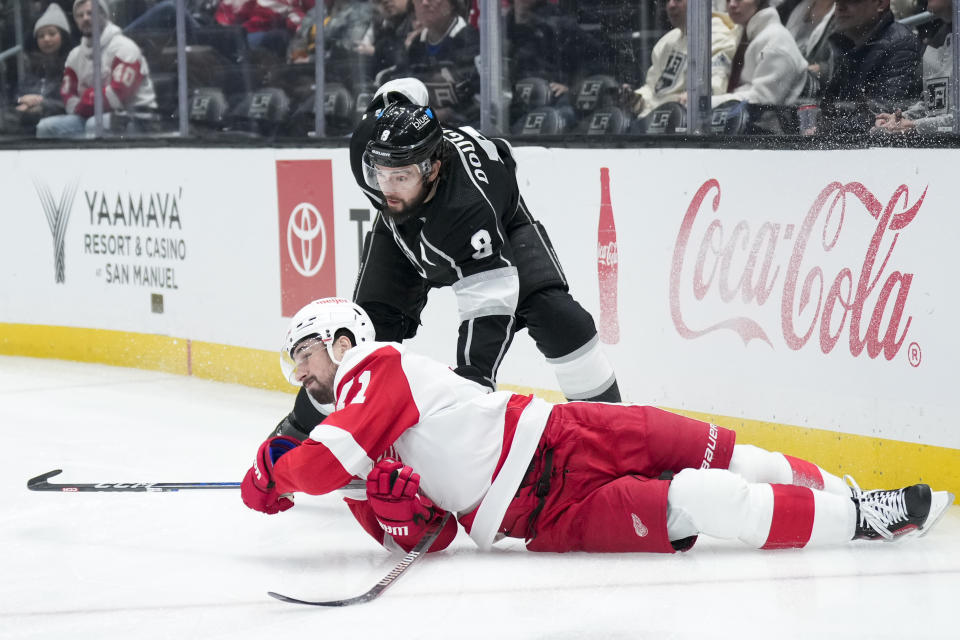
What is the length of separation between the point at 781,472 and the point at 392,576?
0.85m

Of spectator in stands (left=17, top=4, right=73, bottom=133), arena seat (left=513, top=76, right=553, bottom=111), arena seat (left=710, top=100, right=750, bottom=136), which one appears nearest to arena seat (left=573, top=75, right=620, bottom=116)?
arena seat (left=513, top=76, right=553, bottom=111)

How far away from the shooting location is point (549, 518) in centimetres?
268

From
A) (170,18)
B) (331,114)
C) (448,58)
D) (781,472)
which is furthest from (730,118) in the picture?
(170,18)

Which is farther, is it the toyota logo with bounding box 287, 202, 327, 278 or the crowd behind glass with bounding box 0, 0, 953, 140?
the toyota logo with bounding box 287, 202, 327, 278

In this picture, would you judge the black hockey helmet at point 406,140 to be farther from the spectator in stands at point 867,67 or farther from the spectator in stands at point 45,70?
the spectator in stands at point 45,70

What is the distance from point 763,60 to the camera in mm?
3643

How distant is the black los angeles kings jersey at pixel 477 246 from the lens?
9.62 ft

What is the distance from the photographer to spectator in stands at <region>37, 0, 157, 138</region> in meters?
5.51

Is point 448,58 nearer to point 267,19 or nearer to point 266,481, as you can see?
point 267,19

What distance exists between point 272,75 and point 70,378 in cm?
152

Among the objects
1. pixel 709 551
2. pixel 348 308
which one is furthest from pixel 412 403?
pixel 709 551

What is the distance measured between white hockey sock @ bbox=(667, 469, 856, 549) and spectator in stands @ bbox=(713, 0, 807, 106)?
1.34 metres

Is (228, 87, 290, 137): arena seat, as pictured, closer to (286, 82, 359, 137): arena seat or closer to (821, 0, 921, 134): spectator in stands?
(286, 82, 359, 137): arena seat

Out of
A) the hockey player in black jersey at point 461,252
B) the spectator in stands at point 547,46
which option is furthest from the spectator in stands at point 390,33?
the hockey player in black jersey at point 461,252
